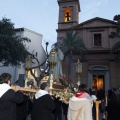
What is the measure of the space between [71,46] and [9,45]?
23.4ft

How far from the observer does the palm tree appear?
968 inches

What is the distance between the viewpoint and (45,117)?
4562 mm

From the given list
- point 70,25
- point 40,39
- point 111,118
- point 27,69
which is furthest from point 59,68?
point 40,39

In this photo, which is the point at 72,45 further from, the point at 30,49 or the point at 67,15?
the point at 30,49

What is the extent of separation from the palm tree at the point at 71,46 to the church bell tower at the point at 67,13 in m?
3.31

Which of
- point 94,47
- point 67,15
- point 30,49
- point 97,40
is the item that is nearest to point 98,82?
point 94,47

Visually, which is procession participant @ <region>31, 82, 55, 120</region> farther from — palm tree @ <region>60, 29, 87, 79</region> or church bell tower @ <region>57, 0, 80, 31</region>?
church bell tower @ <region>57, 0, 80, 31</region>

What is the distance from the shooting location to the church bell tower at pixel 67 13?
93.6 feet

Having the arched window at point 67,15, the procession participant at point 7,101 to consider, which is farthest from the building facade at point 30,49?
the procession participant at point 7,101

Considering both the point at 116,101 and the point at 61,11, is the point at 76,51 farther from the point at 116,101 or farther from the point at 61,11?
Answer: the point at 116,101

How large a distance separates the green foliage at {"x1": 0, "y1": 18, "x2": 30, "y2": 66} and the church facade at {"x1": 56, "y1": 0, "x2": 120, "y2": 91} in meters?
6.35

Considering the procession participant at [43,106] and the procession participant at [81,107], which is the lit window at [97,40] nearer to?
the procession participant at [81,107]

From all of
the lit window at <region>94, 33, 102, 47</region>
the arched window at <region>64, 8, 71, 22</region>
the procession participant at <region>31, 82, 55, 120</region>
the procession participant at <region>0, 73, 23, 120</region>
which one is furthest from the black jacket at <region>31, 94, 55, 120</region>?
the arched window at <region>64, 8, 71, 22</region>

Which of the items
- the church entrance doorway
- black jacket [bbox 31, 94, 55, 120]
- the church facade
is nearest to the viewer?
black jacket [bbox 31, 94, 55, 120]
